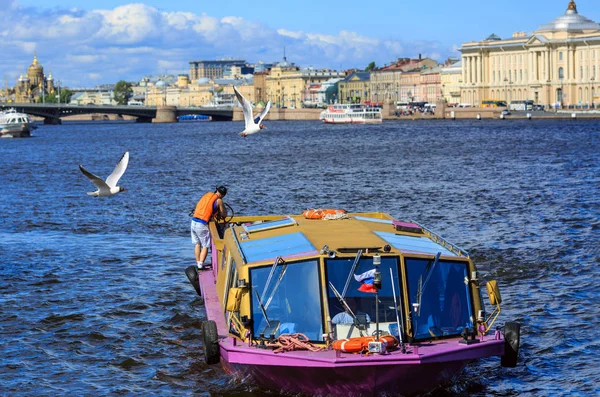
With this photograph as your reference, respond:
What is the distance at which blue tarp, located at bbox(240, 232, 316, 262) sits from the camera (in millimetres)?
10227

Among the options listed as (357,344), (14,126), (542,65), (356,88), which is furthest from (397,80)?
(357,344)

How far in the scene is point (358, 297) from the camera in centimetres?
977

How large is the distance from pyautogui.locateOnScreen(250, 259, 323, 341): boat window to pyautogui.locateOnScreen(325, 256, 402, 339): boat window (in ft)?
0.40

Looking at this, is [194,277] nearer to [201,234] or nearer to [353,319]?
[201,234]

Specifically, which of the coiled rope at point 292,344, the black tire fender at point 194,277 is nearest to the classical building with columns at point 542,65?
the black tire fender at point 194,277

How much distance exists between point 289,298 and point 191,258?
28.8 feet

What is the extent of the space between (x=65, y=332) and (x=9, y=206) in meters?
16.1

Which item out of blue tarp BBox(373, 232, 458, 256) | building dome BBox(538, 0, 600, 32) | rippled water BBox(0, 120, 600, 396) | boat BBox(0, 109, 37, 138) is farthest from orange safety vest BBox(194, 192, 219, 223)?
building dome BBox(538, 0, 600, 32)

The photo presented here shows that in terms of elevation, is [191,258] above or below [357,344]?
below

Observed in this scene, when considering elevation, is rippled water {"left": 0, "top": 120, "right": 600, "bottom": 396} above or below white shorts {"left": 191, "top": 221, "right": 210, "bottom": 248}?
below

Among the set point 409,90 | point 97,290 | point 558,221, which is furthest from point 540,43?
point 97,290

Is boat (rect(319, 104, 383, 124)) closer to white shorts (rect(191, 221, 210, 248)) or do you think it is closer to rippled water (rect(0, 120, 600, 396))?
rippled water (rect(0, 120, 600, 396))

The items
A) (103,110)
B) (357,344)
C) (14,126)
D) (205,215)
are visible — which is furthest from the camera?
(103,110)

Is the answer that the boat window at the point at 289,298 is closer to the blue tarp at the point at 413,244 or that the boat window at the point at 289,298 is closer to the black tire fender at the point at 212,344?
the black tire fender at the point at 212,344
